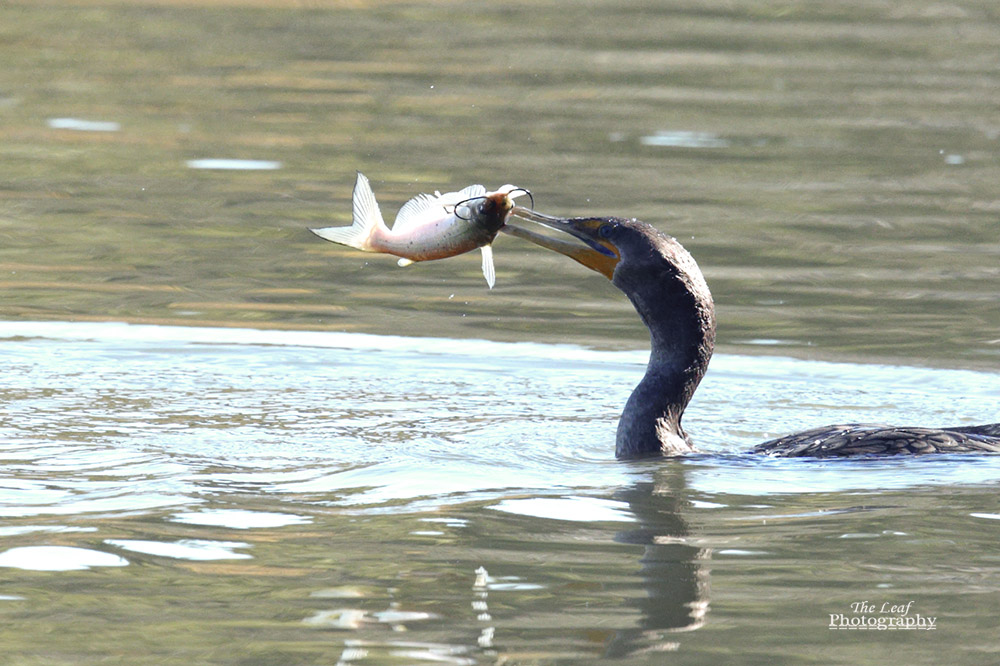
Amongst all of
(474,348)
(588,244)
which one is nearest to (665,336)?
(588,244)

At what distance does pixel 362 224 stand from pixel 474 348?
258 cm

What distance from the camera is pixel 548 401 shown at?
347 inches

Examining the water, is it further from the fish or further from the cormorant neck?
the fish

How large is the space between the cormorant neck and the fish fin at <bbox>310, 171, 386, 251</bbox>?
1.17 meters

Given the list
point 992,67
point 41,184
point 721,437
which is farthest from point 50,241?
point 992,67

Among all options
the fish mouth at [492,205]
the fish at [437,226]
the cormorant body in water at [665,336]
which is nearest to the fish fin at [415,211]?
the fish at [437,226]

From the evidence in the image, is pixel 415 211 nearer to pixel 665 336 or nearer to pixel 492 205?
pixel 492 205

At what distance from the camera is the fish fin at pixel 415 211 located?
293 inches

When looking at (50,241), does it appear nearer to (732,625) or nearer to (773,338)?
(773,338)

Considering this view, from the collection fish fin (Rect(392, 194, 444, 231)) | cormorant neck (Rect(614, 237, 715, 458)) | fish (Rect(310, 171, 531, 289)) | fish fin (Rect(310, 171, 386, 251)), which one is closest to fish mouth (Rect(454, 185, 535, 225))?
fish (Rect(310, 171, 531, 289))

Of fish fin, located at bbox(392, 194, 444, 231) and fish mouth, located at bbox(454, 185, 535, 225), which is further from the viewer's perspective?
fish fin, located at bbox(392, 194, 444, 231)

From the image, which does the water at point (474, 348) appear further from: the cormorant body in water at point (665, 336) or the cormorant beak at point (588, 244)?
the cormorant beak at point (588, 244)

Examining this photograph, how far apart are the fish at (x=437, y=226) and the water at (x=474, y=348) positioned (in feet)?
2.85

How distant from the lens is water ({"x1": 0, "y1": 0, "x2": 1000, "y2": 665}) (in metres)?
5.59
